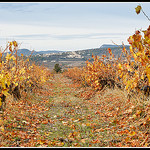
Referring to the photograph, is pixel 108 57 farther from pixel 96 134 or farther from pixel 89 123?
pixel 96 134

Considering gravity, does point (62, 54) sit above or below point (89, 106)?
above

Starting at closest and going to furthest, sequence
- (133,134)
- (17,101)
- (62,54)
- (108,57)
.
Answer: (133,134), (17,101), (108,57), (62,54)

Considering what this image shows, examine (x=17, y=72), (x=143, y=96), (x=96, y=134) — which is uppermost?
(x=17, y=72)

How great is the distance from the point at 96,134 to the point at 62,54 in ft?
320

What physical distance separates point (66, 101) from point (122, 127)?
4842 mm

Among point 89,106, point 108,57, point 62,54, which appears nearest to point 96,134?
point 89,106

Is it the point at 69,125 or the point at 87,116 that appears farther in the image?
the point at 87,116

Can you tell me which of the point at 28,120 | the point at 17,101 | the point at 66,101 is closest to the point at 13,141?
the point at 28,120

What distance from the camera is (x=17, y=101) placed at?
859 centimetres

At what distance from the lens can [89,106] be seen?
9.19 m

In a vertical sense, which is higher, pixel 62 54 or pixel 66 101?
pixel 62 54

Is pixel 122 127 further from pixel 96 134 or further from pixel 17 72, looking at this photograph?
pixel 17 72

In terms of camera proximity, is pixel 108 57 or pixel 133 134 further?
pixel 108 57

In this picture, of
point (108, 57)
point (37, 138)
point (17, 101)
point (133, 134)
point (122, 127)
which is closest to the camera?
Answer: point (133, 134)
